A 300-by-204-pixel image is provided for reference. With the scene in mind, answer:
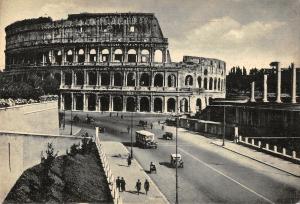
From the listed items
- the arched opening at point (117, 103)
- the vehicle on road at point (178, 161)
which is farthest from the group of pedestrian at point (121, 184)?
the arched opening at point (117, 103)

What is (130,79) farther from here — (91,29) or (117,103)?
(91,29)

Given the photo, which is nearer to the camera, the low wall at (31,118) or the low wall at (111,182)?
the low wall at (111,182)

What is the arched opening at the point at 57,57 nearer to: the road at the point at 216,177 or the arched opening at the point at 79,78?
the arched opening at the point at 79,78

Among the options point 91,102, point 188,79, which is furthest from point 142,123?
point 188,79

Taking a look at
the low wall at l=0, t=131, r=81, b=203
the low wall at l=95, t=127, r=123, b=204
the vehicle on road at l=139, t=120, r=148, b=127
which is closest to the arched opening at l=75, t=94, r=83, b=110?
the vehicle on road at l=139, t=120, r=148, b=127

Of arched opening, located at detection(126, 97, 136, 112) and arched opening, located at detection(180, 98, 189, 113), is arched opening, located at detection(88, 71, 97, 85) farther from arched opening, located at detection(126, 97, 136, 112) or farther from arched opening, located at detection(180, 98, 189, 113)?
arched opening, located at detection(180, 98, 189, 113)

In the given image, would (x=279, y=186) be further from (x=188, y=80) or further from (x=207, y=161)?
(x=188, y=80)
